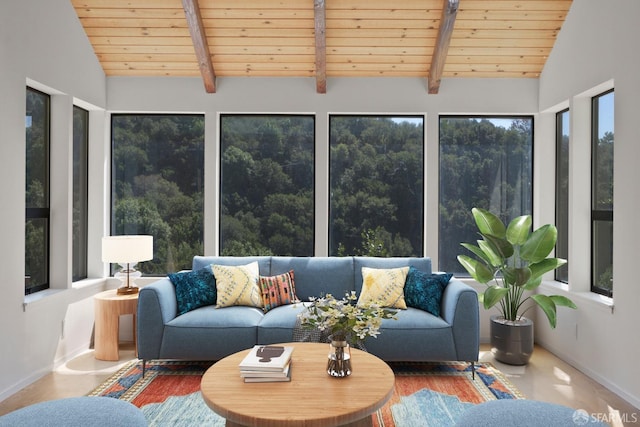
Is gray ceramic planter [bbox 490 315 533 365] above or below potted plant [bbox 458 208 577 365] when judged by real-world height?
below

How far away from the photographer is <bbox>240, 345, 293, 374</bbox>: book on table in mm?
2328

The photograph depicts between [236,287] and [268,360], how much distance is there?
1.54 m

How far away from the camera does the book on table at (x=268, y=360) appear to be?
2.33 metres

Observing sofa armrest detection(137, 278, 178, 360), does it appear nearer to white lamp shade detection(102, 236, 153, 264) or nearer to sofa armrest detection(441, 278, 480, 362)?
white lamp shade detection(102, 236, 153, 264)

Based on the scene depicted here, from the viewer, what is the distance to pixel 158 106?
4684 millimetres

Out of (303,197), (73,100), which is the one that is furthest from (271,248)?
(73,100)

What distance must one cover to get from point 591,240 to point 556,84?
1.49 m

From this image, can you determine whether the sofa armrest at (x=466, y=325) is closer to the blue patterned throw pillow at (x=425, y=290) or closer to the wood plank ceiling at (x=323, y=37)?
the blue patterned throw pillow at (x=425, y=290)

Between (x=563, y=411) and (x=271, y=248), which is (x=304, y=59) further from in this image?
(x=563, y=411)

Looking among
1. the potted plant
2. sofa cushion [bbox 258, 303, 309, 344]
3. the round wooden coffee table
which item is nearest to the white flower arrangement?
the round wooden coffee table

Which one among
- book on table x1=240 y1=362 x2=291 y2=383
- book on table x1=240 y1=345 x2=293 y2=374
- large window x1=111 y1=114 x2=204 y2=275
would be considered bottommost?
book on table x1=240 y1=362 x2=291 y2=383

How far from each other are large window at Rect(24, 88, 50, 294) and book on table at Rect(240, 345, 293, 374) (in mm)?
2367

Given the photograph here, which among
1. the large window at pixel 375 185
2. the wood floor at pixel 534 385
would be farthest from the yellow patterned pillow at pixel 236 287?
the large window at pixel 375 185

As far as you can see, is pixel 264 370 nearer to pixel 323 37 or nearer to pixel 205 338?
pixel 205 338
